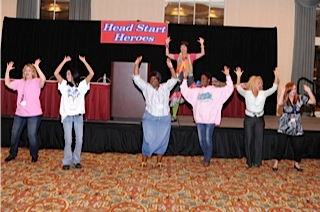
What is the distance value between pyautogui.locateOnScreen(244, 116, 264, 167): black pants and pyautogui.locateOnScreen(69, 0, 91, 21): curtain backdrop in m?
6.55

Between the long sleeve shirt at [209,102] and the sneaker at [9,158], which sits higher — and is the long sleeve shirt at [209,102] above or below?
above

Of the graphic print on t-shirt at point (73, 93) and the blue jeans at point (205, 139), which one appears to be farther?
the blue jeans at point (205, 139)

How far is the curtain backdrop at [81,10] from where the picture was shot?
34.5 ft

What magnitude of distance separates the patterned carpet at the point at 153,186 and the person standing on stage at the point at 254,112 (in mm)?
256

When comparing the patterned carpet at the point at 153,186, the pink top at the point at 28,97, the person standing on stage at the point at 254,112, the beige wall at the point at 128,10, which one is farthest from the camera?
the beige wall at the point at 128,10

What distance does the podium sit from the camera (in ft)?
21.5

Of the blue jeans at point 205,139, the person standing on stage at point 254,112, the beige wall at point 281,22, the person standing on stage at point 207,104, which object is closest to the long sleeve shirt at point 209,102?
the person standing on stage at point 207,104

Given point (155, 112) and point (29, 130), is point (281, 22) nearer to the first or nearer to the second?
point (155, 112)

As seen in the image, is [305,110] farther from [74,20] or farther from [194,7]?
[74,20]

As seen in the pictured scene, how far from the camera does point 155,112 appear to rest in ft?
17.3

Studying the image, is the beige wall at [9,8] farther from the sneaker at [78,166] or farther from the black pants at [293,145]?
the black pants at [293,145]

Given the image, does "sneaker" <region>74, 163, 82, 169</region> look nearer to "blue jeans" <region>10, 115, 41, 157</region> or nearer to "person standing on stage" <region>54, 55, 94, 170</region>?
"person standing on stage" <region>54, 55, 94, 170</region>

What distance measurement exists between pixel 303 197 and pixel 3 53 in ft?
28.7

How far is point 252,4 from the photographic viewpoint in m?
10.5
